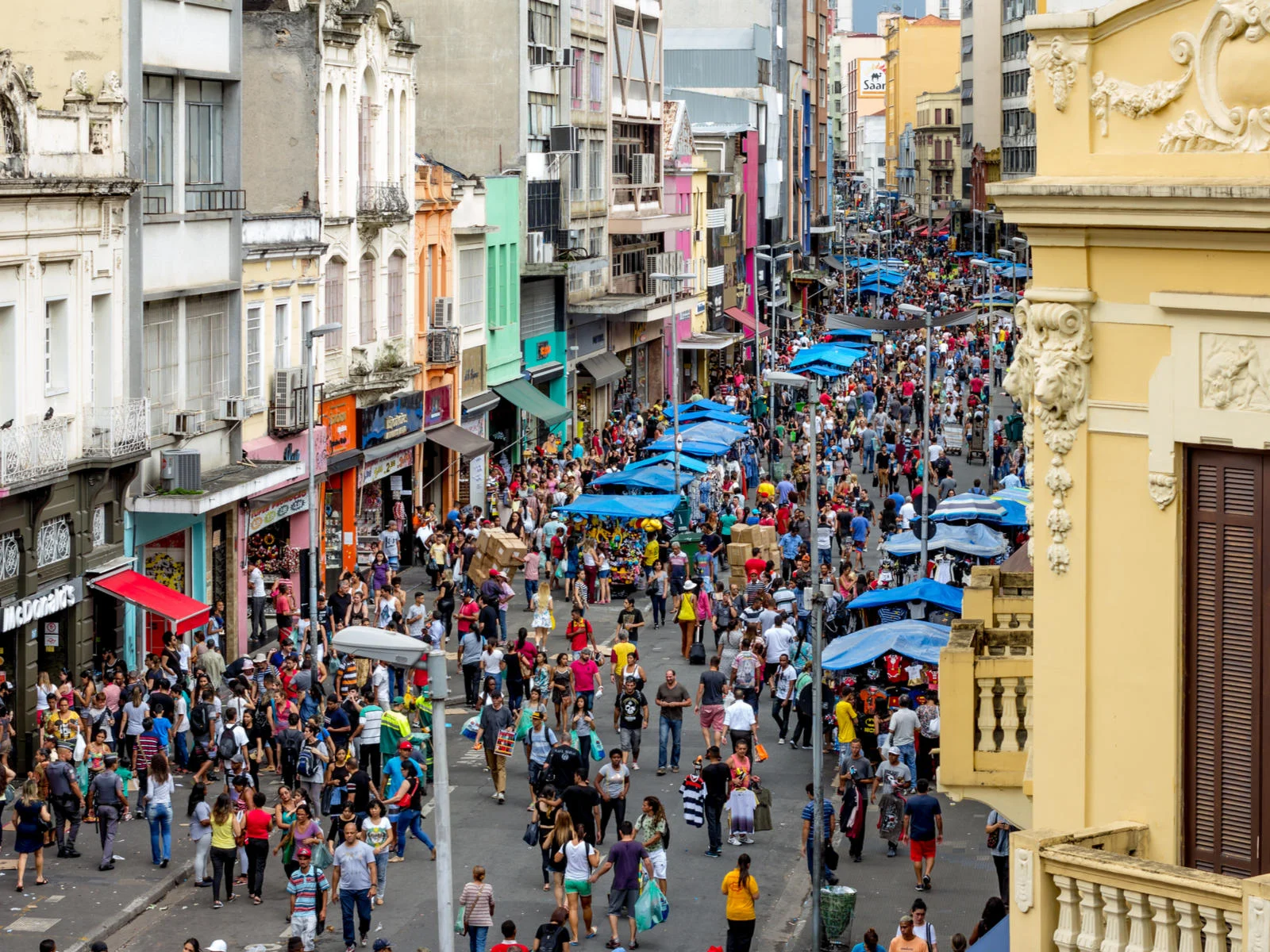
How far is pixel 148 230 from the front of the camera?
33.9 m

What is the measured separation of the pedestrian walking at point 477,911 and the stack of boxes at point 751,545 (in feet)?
70.6

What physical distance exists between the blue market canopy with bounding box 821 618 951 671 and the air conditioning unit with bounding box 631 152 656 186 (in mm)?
46533

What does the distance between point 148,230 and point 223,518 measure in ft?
18.4

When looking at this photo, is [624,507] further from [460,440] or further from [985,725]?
[985,725]

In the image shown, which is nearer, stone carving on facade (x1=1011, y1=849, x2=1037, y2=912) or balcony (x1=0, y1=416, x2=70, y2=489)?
stone carving on facade (x1=1011, y1=849, x2=1037, y2=912)

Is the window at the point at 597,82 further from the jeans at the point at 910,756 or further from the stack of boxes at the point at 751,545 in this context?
the jeans at the point at 910,756

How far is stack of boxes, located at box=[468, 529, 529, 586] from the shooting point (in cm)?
4116

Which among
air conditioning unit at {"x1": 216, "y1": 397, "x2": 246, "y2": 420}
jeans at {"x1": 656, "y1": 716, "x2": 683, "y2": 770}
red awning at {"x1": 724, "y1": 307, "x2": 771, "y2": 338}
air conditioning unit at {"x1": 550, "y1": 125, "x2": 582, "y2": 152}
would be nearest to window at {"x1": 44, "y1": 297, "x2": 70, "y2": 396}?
air conditioning unit at {"x1": 216, "y1": 397, "x2": 246, "y2": 420}

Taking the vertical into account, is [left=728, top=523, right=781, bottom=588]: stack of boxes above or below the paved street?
above

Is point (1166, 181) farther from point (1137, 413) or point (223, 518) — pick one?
point (223, 518)

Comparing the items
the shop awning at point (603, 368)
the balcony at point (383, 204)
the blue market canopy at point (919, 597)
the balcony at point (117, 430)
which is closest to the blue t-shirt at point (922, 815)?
the blue market canopy at point (919, 597)

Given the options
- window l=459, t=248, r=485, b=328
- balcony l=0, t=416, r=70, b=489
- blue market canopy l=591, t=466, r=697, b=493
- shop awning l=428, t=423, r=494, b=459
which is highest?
window l=459, t=248, r=485, b=328

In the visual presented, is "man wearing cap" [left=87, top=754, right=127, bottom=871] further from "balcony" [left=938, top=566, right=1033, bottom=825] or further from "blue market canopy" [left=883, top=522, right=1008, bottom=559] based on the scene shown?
"blue market canopy" [left=883, top=522, right=1008, bottom=559]

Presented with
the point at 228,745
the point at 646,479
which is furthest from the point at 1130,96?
the point at 646,479
